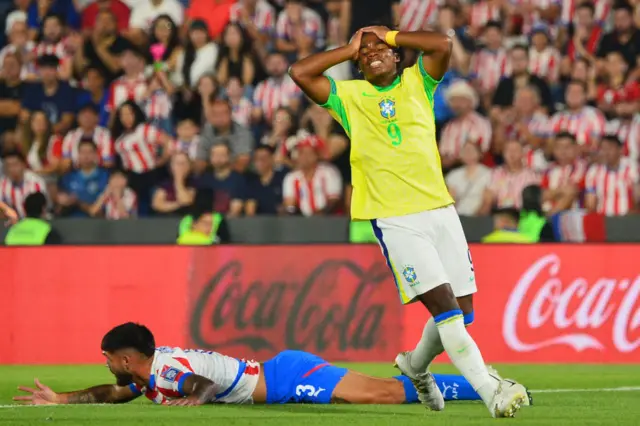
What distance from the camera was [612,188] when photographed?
15.9 m

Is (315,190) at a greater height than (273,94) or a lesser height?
lesser

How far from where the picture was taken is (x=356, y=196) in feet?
27.7

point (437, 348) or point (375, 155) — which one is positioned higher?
point (375, 155)

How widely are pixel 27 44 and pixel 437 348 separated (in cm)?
1195

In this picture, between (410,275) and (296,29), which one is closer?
(410,275)

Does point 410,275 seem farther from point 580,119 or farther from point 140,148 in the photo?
point 140,148

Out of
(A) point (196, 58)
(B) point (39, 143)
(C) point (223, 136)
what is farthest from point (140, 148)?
(A) point (196, 58)

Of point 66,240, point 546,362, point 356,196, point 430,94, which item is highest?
point 430,94

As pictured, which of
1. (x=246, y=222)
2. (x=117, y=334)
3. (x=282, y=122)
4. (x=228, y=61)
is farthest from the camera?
(x=228, y=61)

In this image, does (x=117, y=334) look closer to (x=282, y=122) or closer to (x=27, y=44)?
(x=282, y=122)

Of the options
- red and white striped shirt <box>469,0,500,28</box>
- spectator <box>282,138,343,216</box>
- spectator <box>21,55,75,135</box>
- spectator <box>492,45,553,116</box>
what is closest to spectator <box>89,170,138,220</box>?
spectator <box>282,138,343,216</box>

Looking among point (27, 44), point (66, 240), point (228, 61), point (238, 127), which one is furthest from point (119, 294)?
point (27, 44)

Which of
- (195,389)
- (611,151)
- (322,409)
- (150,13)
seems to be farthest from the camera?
(150,13)

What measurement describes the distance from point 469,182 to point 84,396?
775cm
